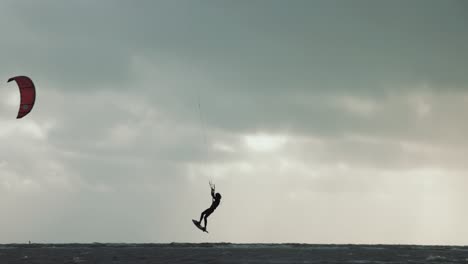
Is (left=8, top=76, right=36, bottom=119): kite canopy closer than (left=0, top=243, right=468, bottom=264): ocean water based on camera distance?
Yes

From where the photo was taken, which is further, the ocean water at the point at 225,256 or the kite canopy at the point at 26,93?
the ocean water at the point at 225,256

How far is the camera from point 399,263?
49.6m

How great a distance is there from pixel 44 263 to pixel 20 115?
604 inches

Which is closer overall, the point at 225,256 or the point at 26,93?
the point at 26,93

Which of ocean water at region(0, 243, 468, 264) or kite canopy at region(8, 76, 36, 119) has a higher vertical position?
kite canopy at region(8, 76, 36, 119)

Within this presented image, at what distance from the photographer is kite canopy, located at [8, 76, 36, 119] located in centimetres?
4188

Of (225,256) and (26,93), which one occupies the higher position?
(26,93)

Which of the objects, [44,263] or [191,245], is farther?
[191,245]

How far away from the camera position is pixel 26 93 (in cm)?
4219

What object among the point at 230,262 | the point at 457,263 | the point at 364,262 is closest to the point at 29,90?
the point at 230,262

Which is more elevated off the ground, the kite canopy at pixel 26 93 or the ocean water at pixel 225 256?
the kite canopy at pixel 26 93

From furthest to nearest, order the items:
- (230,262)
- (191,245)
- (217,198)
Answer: (191,245)
(230,262)
(217,198)

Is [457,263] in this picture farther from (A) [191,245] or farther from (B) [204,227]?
(A) [191,245]

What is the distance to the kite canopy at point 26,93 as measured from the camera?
41.9 m
